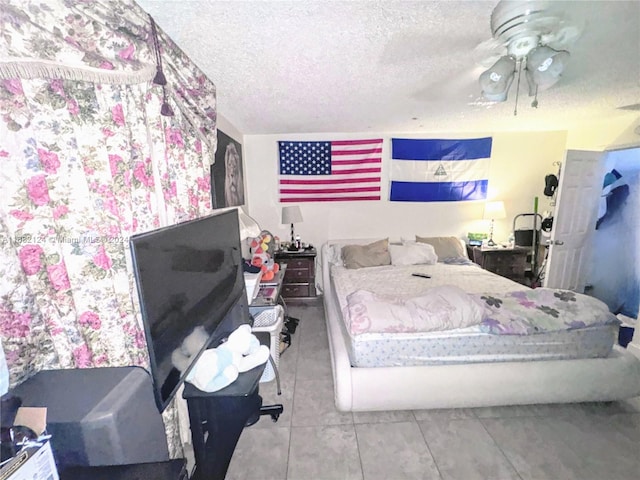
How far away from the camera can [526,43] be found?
48.5 inches

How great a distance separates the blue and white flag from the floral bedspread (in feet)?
6.76

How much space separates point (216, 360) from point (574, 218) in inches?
150

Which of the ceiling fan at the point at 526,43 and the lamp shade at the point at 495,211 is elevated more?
the ceiling fan at the point at 526,43

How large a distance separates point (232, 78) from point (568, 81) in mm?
2417

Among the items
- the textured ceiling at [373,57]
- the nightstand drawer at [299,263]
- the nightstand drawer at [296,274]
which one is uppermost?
the textured ceiling at [373,57]

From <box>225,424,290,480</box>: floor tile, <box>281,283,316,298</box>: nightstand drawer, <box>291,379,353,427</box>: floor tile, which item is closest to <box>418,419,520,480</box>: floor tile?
<box>291,379,353,427</box>: floor tile

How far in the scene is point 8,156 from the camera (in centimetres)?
76

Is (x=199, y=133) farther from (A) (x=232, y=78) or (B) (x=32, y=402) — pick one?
(B) (x=32, y=402)

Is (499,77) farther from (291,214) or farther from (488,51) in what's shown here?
(291,214)

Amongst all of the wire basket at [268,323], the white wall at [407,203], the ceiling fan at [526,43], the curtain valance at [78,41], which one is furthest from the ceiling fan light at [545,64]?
the white wall at [407,203]

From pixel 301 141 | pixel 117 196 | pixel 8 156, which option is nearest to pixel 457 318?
pixel 117 196

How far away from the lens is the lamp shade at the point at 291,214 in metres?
3.46

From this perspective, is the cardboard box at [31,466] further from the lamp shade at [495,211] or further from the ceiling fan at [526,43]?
the lamp shade at [495,211]

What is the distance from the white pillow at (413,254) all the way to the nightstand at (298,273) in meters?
1.01
